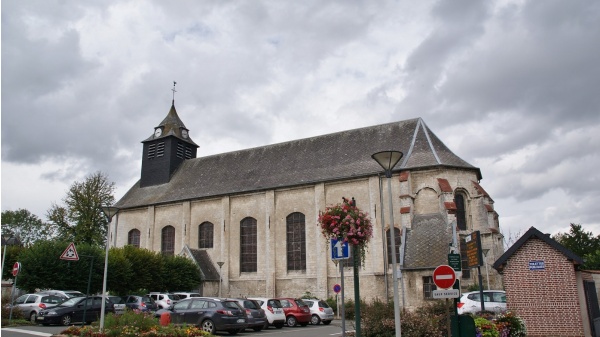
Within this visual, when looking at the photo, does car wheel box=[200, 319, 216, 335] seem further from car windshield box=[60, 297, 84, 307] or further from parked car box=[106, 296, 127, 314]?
car windshield box=[60, 297, 84, 307]

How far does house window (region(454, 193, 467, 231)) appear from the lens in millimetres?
28781

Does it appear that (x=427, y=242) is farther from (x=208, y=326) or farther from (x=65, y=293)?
(x=65, y=293)

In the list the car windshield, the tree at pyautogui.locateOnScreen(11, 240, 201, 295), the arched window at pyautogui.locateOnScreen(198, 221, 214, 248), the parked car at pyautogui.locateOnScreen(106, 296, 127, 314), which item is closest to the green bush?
the parked car at pyautogui.locateOnScreen(106, 296, 127, 314)

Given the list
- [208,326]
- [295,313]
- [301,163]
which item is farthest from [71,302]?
[301,163]

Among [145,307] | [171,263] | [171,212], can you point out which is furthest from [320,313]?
[171,212]

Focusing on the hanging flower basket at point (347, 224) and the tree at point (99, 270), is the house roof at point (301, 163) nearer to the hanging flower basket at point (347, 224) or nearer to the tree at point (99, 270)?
the tree at point (99, 270)

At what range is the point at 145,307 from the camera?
23.2 meters

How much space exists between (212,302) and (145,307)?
25.7 feet

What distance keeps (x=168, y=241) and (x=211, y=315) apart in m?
22.1

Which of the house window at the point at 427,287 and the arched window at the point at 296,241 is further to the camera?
the arched window at the point at 296,241

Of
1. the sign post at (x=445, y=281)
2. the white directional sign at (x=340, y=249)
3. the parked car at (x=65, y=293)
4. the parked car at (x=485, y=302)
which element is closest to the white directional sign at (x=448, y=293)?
the sign post at (x=445, y=281)

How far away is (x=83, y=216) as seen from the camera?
44688 mm

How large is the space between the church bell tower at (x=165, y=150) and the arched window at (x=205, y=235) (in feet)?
23.5

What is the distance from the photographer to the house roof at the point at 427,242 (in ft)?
83.2
